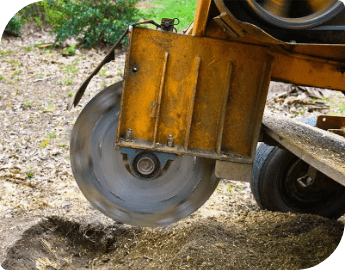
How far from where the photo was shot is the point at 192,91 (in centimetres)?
290

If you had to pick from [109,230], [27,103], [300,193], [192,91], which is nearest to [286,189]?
[300,193]

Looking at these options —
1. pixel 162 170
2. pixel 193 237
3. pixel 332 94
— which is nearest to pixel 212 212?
pixel 193 237

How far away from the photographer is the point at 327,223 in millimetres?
4031

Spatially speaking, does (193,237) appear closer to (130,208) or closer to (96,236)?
(130,208)

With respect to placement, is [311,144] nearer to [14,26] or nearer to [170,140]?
[170,140]

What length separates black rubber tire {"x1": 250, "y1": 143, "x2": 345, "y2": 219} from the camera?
4.17 m

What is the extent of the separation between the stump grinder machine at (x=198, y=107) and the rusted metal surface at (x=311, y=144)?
0.04 ft

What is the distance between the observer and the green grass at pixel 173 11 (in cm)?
482

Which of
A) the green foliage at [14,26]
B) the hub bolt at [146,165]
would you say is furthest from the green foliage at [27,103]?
the hub bolt at [146,165]

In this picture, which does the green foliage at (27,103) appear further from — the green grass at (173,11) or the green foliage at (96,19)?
the green foliage at (96,19)

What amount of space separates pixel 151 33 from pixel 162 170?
3.32 ft

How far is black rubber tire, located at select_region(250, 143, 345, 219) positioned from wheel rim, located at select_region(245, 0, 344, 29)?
170 cm

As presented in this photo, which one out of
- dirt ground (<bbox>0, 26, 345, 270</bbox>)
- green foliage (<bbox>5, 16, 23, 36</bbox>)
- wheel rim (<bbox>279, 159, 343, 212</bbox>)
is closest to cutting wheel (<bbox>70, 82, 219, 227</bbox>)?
dirt ground (<bbox>0, 26, 345, 270</bbox>)

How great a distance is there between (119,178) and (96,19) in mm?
6453
